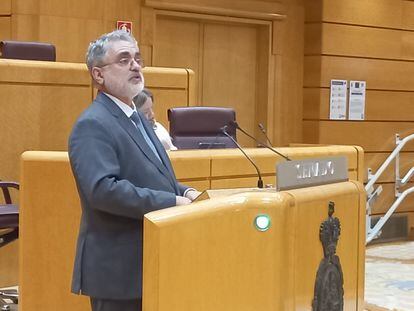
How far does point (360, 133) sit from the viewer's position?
8945 millimetres

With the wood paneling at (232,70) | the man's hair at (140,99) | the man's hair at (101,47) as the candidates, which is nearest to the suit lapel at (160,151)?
the man's hair at (101,47)

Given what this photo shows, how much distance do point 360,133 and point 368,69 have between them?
2.31 feet

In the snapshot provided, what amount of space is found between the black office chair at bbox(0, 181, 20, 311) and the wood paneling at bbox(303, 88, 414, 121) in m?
4.42

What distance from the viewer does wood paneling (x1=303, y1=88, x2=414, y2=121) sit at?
8641 millimetres

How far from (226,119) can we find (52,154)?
243 cm

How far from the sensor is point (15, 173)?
525 cm

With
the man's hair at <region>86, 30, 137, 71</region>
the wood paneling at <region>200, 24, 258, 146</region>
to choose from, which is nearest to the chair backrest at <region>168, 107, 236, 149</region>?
the wood paneling at <region>200, 24, 258, 146</region>

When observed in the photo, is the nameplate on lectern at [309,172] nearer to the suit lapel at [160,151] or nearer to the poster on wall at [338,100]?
the suit lapel at [160,151]

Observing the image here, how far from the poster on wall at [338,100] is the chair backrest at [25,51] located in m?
3.73

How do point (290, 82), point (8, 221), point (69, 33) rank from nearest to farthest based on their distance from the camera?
point (8, 221) < point (69, 33) < point (290, 82)

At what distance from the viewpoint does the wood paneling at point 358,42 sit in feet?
28.3

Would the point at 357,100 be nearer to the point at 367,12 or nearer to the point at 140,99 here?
the point at 367,12

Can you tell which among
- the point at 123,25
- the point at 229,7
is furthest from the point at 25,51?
the point at 229,7

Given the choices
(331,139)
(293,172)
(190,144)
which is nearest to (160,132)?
(190,144)
